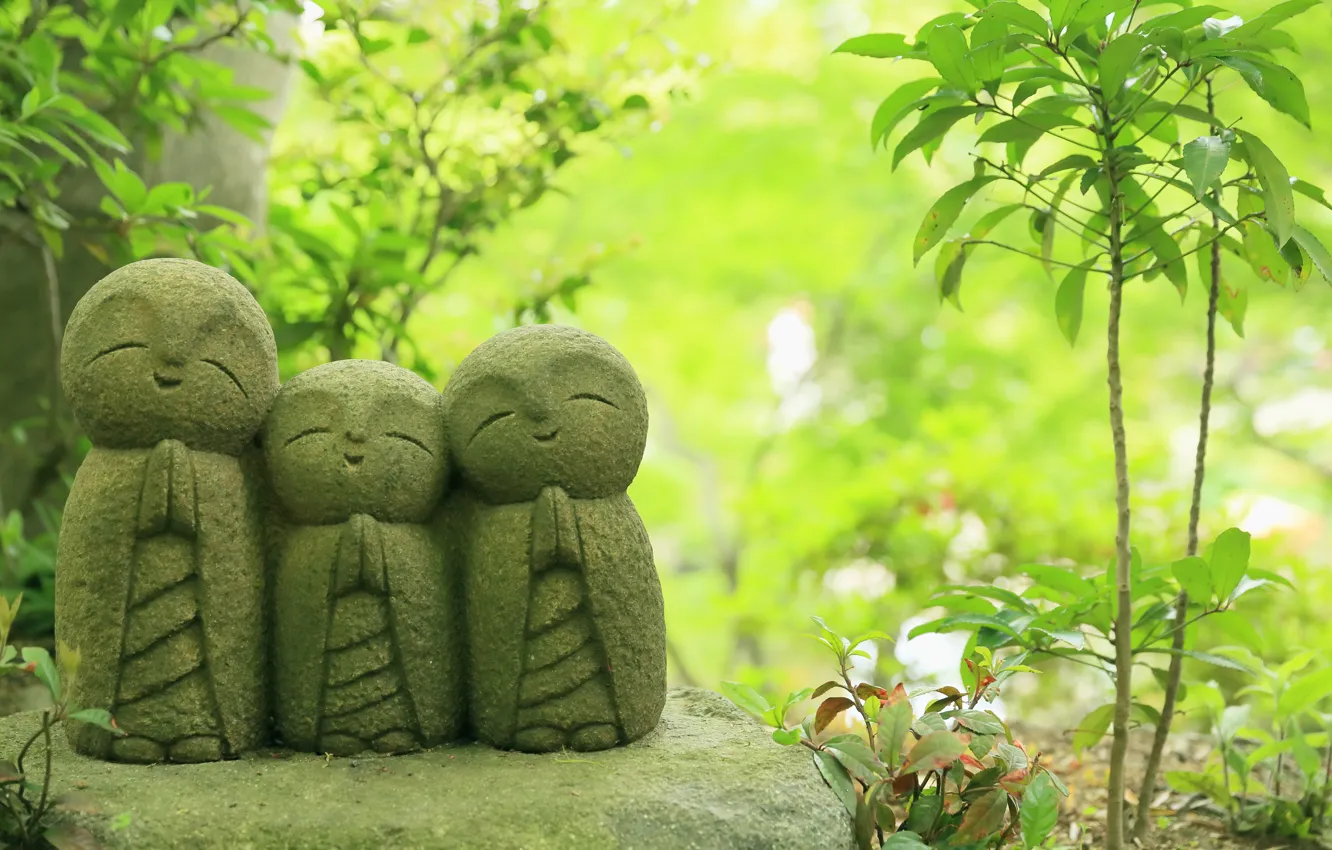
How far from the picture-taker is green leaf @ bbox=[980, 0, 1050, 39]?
232cm

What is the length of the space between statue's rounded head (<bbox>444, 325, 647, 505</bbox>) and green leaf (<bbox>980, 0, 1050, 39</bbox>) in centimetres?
123

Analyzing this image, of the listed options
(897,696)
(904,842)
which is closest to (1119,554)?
(897,696)

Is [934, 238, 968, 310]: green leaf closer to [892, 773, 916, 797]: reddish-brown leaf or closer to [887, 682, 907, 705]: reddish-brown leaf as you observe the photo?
[887, 682, 907, 705]: reddish-brown leaf

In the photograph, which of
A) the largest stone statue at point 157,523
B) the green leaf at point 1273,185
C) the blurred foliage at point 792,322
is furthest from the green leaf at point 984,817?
the largest stone statue at point 157,523

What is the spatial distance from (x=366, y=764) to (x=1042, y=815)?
1612 mm

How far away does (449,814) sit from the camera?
7.06ft

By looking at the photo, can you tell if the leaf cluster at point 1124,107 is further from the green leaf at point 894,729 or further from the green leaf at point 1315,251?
the green leaf at point 894,729

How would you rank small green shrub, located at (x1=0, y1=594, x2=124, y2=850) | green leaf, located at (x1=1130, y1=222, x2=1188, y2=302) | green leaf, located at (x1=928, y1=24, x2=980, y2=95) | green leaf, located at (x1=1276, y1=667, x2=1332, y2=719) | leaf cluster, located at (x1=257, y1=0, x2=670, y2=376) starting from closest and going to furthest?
small green shrub, located at (x1=0, y1=594, x2=124, y2=850)
green leaf, located at (x1=928, y1=24, x2=980, y2=95)
green leaf, located at (x1=1130, y1=222, x2=1188, y2=302)
green leaf, located at (x1=1276, y1=667, x2=1332, y2=719)
leaf cluster, located at (x1=257, y1=0, x2=670, y2=376)

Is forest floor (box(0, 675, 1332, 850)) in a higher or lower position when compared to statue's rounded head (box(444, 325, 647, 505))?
lower

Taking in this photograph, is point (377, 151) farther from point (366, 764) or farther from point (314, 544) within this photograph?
point (366, 764)

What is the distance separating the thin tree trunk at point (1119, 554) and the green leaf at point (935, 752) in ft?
1.87

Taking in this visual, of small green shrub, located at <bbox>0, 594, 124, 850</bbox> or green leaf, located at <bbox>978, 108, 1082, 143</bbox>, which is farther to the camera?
green leaf, located at <bbox>978, 108, 1082, 143</bbox>

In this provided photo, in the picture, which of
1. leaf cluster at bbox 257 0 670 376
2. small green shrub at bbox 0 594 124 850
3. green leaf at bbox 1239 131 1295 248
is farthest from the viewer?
leaf cluster at bbox 257 0 670 376

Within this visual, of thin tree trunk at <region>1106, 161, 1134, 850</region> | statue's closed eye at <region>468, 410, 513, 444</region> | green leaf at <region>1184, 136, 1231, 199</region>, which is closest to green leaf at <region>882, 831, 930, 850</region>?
thin tree trunk at <region>1106, 161, 1134, 850</region>
